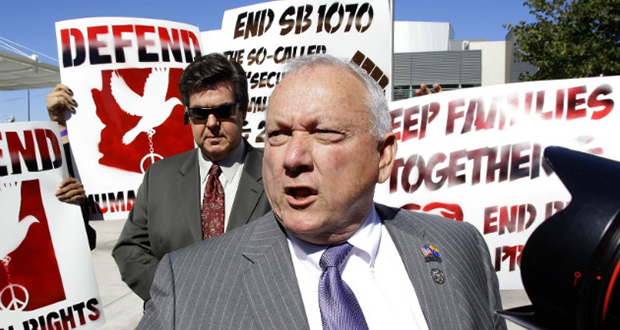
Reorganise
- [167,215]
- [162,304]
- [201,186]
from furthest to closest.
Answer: [201,186] < [167,215] < [162,304]

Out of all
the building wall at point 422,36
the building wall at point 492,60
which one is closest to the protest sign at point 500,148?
the building wall at point 492,60

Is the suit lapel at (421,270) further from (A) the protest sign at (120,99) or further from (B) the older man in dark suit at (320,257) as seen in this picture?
(A) the protest sign at (120,99)

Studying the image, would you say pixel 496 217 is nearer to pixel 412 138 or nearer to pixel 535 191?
pixel 535 191

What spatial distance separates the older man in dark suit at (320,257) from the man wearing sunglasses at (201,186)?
2.16 feet

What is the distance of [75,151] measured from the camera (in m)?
2.93

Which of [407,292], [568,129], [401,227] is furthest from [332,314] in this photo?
[568,129]

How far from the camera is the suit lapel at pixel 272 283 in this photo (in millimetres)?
1216

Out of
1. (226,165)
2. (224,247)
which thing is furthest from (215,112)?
(224,247)

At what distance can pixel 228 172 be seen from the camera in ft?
7.25

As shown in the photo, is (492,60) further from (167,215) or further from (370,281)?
(370,281)

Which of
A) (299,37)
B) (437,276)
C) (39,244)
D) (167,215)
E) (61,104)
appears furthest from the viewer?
(299,37)

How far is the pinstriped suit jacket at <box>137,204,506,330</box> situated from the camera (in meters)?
1.23

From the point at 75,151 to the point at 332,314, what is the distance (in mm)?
2338

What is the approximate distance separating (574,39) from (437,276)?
11637mm
